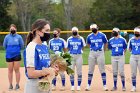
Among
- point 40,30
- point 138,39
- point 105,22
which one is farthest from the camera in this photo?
point 105,22

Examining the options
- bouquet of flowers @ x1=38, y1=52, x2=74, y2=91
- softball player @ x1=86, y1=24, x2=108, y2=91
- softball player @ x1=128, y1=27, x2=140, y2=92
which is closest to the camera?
bouquet of flowers @ x1=38, y1=52, x2=74, y2=91

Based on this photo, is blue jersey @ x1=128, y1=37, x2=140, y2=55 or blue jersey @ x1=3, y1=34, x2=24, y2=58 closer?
blue jersey @ x1=128, y1=37, x2=140, y2=55

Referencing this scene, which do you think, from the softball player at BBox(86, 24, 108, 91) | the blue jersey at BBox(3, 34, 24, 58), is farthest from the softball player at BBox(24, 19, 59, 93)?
the softball player at BBox(86, 24, 108, 91)

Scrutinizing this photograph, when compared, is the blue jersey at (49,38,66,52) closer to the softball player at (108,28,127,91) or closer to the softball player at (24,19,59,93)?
the softball player at (108,28,127,91)

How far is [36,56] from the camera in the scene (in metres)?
6.10

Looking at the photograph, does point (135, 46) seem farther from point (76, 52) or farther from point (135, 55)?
point (76, 52)

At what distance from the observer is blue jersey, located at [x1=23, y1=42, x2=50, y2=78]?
19.9 ft

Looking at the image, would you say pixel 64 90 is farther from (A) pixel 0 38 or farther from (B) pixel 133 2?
(B) pixel 133 2

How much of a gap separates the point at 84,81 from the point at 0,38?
21.2 metres

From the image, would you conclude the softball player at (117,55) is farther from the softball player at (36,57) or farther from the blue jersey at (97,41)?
the softball player at (36,57)

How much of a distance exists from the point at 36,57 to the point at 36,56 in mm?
14

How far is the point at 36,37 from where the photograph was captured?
6148mm

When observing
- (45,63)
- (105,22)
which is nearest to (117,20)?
(105,22)

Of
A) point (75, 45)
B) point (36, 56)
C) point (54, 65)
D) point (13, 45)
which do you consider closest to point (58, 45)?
point (75, 45)
